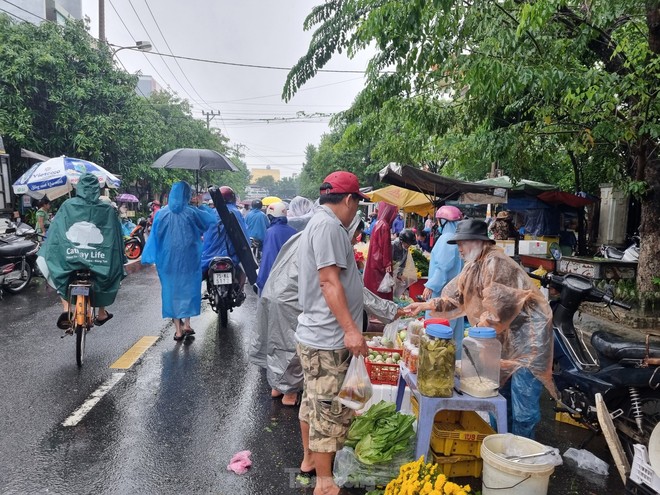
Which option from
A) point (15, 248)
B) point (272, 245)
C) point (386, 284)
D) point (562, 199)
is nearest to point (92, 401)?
point (272, 245)

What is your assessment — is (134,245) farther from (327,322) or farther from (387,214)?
(327,322)

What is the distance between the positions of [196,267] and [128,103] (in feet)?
43.2

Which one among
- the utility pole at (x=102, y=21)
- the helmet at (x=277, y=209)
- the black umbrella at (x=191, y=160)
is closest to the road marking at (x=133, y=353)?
the helmet at (x=277, y=209)

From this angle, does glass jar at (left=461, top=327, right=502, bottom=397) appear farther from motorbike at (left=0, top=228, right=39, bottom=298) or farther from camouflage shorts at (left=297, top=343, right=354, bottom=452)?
motorbike at (left=0, top=228, right=39, bottom=298)

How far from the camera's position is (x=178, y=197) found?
6.01 meters

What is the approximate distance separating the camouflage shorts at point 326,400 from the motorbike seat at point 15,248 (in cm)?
788

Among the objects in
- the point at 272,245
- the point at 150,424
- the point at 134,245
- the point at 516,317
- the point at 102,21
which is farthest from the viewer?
the point at 102,21

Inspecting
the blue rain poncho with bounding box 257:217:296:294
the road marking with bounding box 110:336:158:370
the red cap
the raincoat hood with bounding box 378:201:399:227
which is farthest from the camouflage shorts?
the raincoat hood with bounding box 378:201:399:227

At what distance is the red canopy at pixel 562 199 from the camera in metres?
11.5

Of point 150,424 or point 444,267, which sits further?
point 444,267

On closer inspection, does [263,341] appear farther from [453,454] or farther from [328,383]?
[453,454]

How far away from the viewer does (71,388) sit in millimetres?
4551

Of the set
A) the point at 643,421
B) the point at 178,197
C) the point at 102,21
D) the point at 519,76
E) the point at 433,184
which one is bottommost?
the point at 643,421

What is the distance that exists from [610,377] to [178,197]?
196 inches
